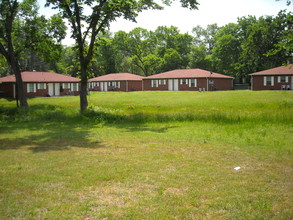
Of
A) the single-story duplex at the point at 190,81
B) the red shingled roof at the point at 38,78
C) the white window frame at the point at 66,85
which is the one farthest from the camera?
the single-story duplex at the point at 190,81

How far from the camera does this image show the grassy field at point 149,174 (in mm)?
5004

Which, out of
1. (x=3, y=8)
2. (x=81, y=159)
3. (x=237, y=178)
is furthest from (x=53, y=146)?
(x=3, y=8)

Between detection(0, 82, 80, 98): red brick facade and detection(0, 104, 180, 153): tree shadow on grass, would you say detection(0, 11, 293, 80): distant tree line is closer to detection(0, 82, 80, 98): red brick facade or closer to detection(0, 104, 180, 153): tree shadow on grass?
detection(0, 82, 80, 98): red brick facade

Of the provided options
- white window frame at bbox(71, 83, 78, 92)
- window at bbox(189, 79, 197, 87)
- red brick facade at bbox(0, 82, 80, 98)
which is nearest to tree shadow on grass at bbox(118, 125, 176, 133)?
red brick facade at bbox(0, 82, 80, 98)

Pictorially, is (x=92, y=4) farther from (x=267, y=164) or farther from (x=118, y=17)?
(x=267, y=164)

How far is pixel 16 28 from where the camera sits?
28516 mm

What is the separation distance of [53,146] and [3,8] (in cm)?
1699

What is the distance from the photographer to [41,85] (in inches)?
1957

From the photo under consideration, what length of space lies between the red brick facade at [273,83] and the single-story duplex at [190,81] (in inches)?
260

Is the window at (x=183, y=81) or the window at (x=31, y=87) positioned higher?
the window at (x=183, y=81)

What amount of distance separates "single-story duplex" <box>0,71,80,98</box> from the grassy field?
35995 mm

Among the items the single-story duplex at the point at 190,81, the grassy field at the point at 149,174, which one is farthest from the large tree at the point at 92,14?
the single-story duplex at the point at 190,81

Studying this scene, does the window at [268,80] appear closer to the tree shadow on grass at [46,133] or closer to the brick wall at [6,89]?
the brick wall at [6,89]

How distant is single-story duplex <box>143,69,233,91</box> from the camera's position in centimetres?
5788
